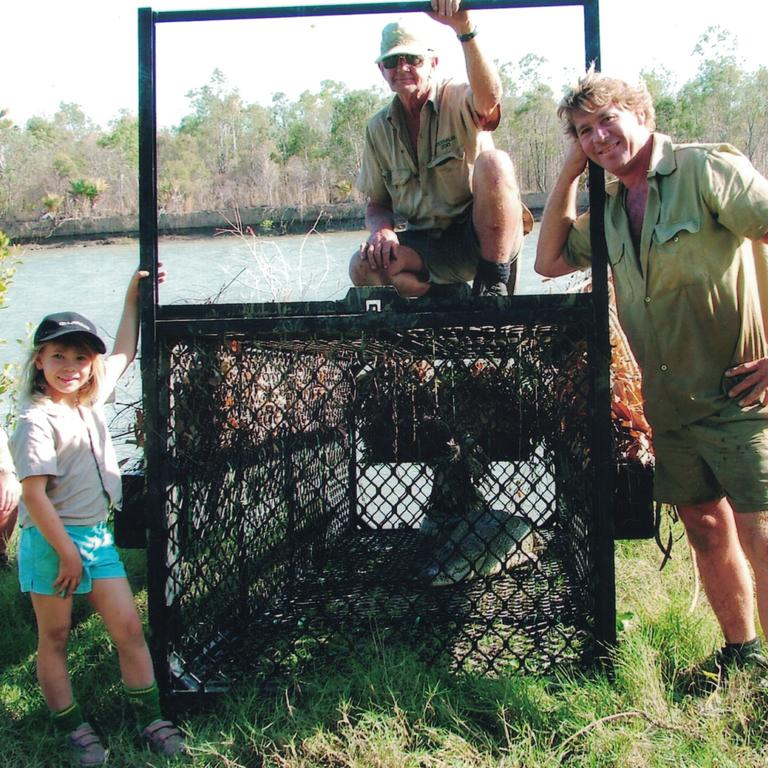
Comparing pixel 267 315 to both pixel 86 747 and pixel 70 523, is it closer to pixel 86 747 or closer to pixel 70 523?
pixel 70 523

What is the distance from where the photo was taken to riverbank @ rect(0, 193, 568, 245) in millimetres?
10547

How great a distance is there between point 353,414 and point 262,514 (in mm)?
732

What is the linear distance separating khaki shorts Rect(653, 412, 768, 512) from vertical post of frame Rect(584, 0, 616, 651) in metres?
0.21

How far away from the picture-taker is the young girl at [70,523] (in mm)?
2480

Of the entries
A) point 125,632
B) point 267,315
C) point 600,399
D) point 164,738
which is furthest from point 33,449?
point 600,399

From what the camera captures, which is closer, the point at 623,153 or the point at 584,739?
the point at 584,739

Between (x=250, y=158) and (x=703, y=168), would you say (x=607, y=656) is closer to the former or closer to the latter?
(x=703, y=168)

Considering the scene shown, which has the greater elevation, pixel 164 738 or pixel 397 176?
pixel 397 176

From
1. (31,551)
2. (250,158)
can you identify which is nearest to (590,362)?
(31,551)

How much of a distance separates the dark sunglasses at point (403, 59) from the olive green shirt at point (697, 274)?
100 cm

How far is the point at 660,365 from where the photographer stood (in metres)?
2.68

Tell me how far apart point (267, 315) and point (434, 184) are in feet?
3.73

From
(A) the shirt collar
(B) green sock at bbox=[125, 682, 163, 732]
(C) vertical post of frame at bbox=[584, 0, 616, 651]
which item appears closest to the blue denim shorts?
(B) green sock at bbox=[125, 682, 163, 732]

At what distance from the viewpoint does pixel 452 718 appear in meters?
2.41
